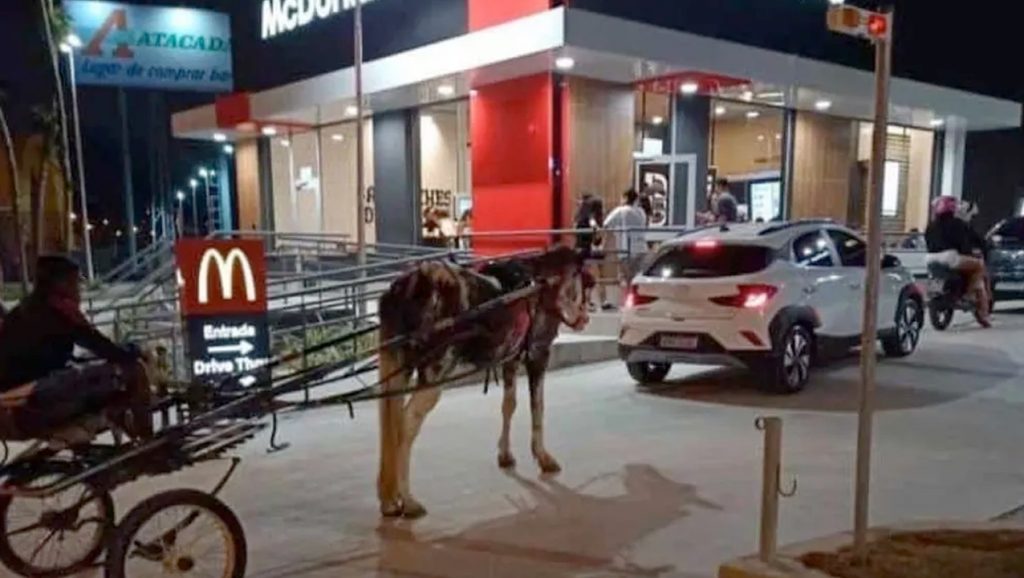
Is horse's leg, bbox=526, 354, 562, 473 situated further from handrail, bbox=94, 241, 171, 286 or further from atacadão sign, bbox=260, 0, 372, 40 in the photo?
atacadão sign, bbox=260, 0, 372, 40

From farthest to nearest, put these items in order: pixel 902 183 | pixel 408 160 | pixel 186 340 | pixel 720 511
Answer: pixel 902 183
pixel 408 160
pixel 186 340
pixel 720 511

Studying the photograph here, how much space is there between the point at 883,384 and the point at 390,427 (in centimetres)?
639

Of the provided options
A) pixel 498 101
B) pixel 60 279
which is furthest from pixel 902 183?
pixel 60 279

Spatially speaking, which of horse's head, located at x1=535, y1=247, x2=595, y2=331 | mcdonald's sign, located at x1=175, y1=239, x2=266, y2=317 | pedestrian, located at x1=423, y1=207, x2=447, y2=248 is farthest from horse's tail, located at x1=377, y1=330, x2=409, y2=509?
pedestrian, located at x1=423, y1=207, x2=447, y2=248

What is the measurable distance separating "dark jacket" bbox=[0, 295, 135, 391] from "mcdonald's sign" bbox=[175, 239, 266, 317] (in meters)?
2.74

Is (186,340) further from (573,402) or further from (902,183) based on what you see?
(902,183)

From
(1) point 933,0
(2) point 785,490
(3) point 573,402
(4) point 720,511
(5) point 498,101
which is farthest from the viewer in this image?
(1) point 933,0

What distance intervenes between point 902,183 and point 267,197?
19.2 meters

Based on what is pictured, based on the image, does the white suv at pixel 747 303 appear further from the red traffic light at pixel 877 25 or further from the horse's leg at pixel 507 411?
the red traffic light at pixel 877 25

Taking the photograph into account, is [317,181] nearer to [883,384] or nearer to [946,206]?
[946,206]

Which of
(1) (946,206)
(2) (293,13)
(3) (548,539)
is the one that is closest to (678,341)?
(3) (548,539)

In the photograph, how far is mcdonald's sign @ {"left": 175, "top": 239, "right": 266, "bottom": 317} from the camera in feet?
22.7

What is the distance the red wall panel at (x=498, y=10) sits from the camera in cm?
1475

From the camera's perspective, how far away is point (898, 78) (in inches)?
807
